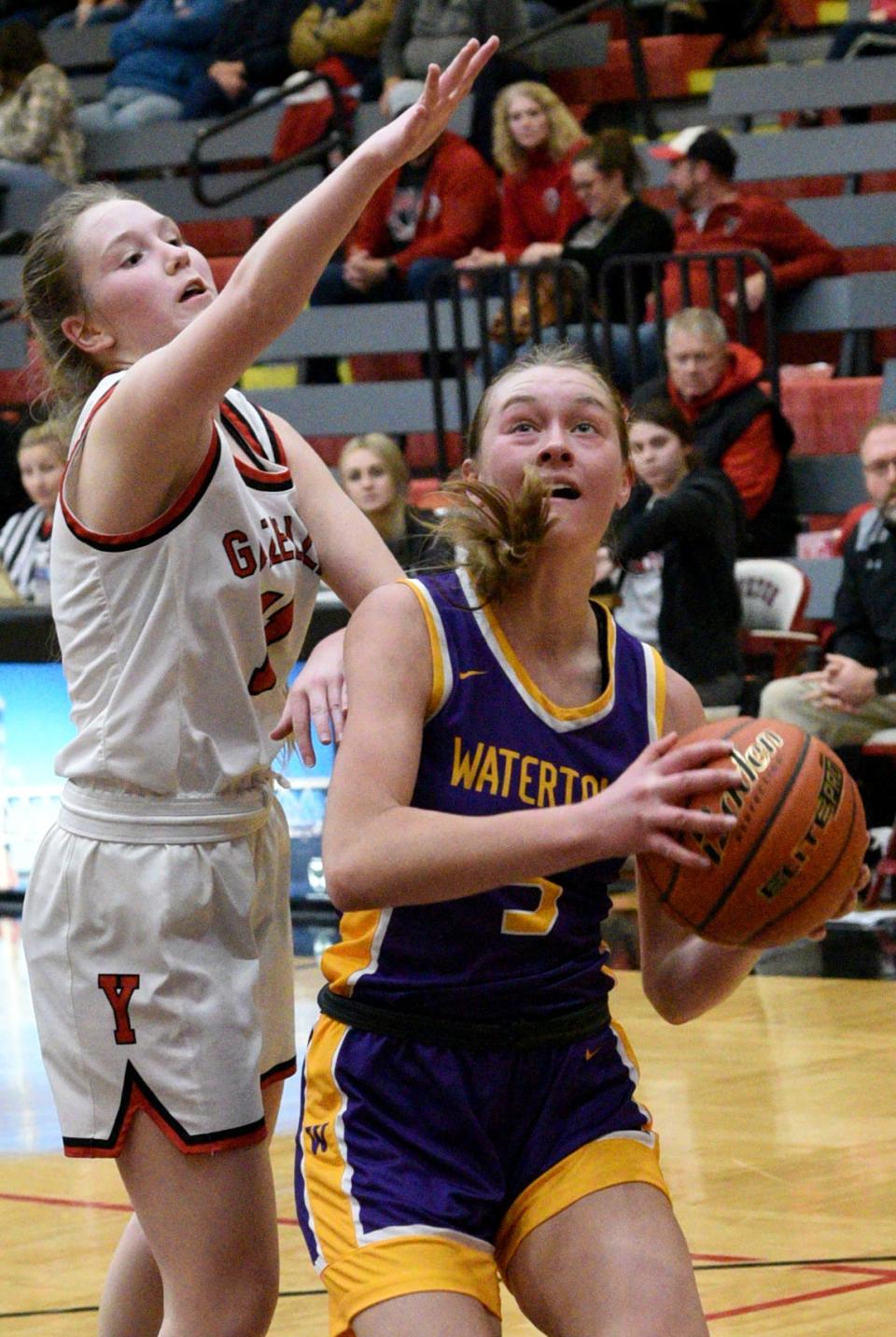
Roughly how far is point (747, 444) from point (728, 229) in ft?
5.59

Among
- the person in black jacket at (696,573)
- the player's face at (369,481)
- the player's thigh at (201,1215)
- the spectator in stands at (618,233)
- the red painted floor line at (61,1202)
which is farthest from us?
the spectator in stands at (618,233)

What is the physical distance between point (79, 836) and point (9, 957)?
16.4 feet

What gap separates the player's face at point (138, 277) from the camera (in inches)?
108

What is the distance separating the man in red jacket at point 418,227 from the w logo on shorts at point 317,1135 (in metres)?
8.21

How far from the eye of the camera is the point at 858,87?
10.9m

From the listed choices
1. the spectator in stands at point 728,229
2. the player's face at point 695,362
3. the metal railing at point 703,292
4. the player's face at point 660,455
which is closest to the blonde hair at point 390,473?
the player's face at point 660,455

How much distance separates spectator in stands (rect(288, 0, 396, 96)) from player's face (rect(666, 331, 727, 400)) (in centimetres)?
443

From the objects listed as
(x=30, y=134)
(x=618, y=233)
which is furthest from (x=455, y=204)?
(x=30, y=134)

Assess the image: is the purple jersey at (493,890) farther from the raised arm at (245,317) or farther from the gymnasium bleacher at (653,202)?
the gymnasium bleacher at (653,202)

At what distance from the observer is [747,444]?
859 centimetres

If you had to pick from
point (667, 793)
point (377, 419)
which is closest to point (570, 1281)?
point (667, 793)

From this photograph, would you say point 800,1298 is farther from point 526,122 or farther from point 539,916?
point 526,122

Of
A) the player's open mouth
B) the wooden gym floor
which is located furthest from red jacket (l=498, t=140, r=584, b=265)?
the player's open mouth

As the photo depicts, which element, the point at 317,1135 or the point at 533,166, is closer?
the point at 317,1135
